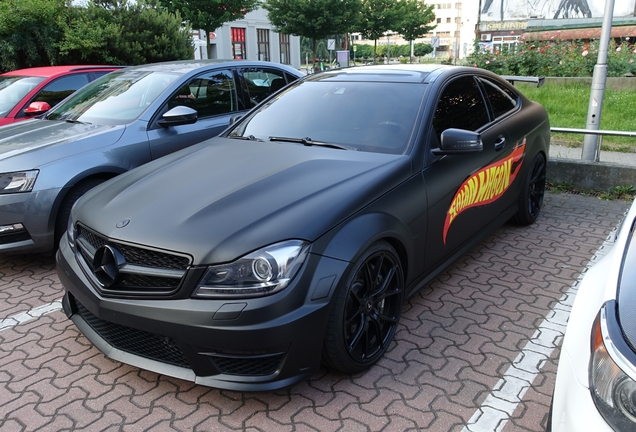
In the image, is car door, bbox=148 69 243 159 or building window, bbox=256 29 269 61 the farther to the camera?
building window, bbox=256 29 269 61

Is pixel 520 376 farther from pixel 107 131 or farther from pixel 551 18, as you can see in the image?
pixel 551 18

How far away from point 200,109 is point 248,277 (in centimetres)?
361

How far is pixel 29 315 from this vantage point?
3.80m

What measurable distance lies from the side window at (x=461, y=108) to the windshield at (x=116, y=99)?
286 cm

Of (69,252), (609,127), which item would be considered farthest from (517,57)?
(69,252)

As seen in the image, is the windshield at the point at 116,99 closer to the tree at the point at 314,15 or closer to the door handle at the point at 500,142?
the door handle at the point at 500,142

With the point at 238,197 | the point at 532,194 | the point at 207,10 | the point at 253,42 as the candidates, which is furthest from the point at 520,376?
the point at 253,42

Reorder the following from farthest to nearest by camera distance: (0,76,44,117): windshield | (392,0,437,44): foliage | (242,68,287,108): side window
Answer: (392,0,437,44): foliage < (0,76,44,117): windshield < (242,68,287,108): side window

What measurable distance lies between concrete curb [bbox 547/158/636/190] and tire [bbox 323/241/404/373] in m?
4.47

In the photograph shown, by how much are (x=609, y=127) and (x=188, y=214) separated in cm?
851

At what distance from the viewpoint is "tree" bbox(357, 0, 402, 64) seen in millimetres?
40188

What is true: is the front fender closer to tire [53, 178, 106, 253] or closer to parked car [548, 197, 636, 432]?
parked car [548, 197, 636, 432]

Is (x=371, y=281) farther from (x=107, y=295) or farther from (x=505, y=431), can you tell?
(x=107, y=295)

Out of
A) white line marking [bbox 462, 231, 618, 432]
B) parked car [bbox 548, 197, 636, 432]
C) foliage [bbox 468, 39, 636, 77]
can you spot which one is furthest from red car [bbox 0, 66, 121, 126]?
foliage [bbox 468, 39, 636, 77]
